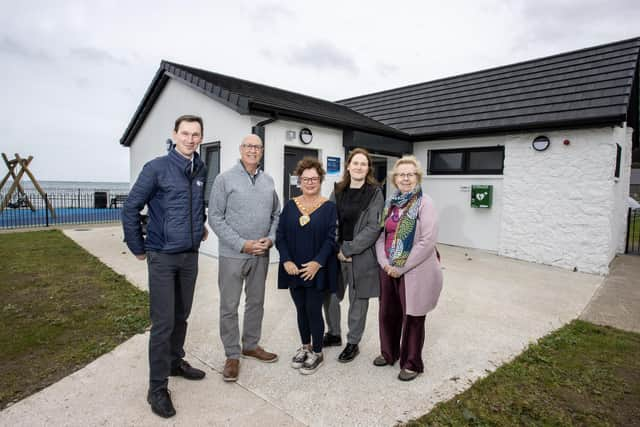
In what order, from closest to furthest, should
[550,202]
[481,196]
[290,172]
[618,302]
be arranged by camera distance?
1. [618,302]
2. [290,172]
3. [550,202]
4. [481,196]

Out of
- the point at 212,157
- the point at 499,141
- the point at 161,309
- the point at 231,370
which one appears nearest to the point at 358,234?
the point at 231,370

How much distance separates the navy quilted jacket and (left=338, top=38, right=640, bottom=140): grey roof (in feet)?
25.5

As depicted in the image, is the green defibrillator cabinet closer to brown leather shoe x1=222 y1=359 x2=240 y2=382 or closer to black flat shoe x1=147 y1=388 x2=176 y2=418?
brown leather shoe x1=222 y1=359 x2=240 y2=382

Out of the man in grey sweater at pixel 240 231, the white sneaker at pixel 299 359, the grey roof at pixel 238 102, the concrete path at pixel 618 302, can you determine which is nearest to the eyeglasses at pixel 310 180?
the man in grey sweater at pixel 240 231

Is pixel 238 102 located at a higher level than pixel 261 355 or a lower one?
higher

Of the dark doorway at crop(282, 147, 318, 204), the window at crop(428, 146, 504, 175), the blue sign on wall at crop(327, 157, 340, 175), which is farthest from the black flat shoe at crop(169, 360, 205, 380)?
the window at crop(428, 146, 504, 175)

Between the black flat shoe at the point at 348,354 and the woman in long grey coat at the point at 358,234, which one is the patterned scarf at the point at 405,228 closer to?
the woman in long grey coat at the point at 358,234

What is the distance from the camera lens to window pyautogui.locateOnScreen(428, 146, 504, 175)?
29.0 ft

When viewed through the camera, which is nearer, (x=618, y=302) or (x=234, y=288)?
(x=234, y=288)

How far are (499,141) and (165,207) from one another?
8282mm

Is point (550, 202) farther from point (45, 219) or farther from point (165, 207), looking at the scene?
point (45, 219)

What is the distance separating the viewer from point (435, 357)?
11.3 ft

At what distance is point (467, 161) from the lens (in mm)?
9336

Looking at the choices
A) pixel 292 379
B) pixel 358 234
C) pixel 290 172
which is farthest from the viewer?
pixel 290 172
